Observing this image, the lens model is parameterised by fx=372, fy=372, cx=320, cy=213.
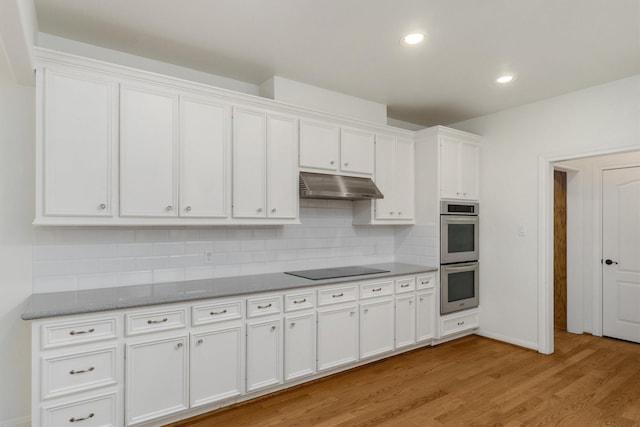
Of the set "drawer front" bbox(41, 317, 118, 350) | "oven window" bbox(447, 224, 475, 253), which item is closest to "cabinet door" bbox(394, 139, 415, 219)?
"oven window" bbox(447, 224, 475, 253)

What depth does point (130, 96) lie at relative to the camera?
2662 millimetres

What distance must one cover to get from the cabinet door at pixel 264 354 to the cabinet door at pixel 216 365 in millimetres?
84

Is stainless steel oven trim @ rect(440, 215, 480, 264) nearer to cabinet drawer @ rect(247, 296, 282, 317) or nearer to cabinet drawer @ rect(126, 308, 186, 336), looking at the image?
cabinet drawer @ rect(247, 296, 282, 317)

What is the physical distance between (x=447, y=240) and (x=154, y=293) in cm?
310

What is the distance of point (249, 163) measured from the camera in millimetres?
3182

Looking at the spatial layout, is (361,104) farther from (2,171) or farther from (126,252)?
(2,171)

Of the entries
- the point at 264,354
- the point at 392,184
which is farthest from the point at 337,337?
the point at 392,184

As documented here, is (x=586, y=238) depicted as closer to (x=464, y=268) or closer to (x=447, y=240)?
(x=464, y=268)

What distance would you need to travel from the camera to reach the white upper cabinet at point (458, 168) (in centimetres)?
427

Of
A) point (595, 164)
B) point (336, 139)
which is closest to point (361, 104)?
point (336, 139)

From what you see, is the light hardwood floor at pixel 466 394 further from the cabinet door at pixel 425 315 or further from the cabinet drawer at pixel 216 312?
the cabinet drawer at pixel 216 312

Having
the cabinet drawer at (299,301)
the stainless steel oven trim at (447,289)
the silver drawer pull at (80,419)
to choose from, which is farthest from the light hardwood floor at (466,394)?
the cabinet drawer at (299,301)

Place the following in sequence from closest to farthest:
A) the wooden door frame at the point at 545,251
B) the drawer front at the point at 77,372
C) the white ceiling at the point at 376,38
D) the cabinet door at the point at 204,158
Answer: the drawer front at the point at 77,372
the white ceiling at the point at 376,38
the cabinet door at the point at 204,158
the wooden door frame at the point at 545,251

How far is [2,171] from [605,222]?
6.08 metres
